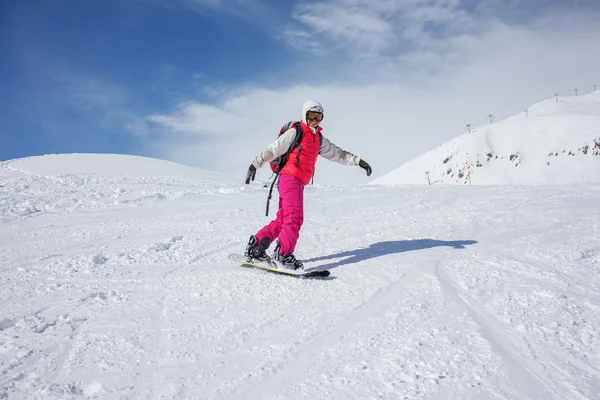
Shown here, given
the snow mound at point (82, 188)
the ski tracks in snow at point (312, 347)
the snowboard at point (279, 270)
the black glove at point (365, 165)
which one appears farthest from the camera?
the snow mound at point (82, 188)

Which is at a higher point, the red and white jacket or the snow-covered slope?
the snow-covered slope

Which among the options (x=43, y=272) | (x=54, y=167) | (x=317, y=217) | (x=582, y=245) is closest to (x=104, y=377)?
(x=43, y=272)

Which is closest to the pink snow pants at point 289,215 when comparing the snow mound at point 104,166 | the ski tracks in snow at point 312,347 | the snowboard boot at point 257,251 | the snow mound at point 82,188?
the snowboard boot at point 257,251

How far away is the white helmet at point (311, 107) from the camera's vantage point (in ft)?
16.4

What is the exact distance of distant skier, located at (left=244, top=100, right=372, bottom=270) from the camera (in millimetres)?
4719

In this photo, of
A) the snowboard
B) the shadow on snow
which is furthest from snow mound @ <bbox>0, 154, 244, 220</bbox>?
the shadow on snow

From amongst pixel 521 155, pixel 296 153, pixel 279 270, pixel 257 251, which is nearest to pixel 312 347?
pixel 279 270

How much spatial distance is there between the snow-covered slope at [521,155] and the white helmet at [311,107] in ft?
146

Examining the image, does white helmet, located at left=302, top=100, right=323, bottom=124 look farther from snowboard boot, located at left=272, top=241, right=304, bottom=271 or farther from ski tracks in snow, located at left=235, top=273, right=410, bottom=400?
ski tracks in snow, located at left=235, top=273, right=410, bottom=400

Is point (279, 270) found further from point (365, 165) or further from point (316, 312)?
point (365, 165)

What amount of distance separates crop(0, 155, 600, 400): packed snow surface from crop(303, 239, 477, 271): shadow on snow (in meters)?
0.04

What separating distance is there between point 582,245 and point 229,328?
15.5ft

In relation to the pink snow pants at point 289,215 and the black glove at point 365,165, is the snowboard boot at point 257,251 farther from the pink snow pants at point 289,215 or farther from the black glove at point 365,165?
the black glove at point 365,165

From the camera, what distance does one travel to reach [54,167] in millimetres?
16266
